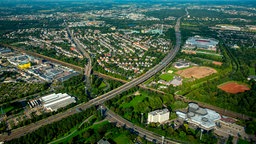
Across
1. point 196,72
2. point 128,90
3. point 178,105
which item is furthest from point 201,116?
point 196,72

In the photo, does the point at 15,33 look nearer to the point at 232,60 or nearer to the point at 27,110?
the point at 27,110

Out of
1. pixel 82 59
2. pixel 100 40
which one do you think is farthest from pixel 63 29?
pixel 82 59

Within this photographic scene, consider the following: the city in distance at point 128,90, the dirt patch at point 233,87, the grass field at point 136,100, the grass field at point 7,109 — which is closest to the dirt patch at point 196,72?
the city in distance at point 128,90

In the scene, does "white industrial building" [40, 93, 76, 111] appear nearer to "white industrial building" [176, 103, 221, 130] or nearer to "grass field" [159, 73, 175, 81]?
"white industrial building" [176, 103, 221, 130]

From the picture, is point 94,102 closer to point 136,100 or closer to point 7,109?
point 136,100

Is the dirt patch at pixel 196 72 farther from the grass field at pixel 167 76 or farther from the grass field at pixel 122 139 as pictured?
the grass field at pixel 122 139

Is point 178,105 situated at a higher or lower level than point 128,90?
lower

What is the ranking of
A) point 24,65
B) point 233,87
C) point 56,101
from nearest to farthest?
point 56,101, point 233,87, point 24,65
